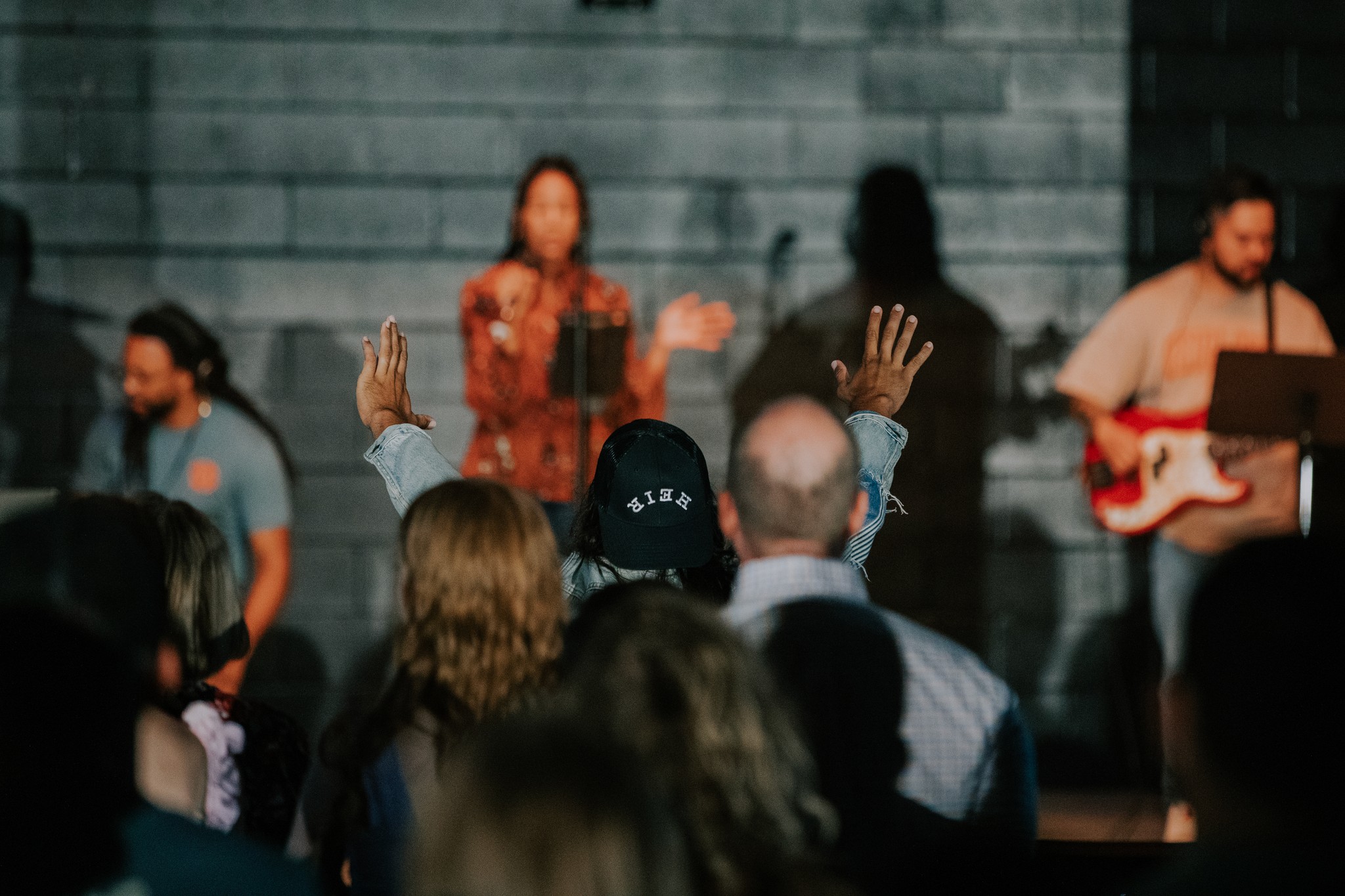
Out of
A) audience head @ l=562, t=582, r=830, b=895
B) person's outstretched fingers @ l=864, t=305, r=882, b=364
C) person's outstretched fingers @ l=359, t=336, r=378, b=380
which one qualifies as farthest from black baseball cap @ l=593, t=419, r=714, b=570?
audience head @ l=562, t=582, r=830, b=895

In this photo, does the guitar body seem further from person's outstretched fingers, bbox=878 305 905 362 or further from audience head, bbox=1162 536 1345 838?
audience head, bbox=1162 536 1345 838

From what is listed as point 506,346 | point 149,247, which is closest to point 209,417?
point 149,247

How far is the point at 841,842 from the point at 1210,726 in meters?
0.66

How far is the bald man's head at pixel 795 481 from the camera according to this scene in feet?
7.11

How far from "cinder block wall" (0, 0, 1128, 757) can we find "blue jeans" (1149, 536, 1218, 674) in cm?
61

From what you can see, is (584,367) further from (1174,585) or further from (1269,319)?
(1269,319)

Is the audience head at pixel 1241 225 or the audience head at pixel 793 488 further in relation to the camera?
the audience head at pixel 1241 225

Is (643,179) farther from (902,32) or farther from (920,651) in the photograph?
(920,651)

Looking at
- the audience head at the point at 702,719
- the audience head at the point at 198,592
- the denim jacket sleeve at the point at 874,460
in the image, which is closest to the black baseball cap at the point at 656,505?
the denim jacket sleeve at the point at 874,460

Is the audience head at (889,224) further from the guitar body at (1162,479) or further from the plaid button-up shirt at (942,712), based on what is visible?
the plaid button-up shirt at (942,712)

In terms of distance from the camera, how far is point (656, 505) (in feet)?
8.68

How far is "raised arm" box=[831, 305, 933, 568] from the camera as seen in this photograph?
2.78 metres

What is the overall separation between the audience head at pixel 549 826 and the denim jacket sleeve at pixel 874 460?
1580 mm

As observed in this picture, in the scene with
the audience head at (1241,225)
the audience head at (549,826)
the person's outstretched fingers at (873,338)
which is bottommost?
the audience head at (549,826)
